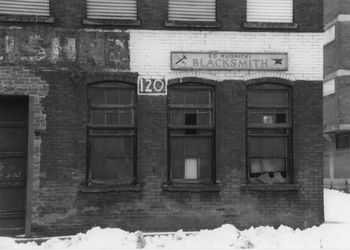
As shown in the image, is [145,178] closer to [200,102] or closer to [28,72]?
[200,102]

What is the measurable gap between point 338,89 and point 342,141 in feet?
11.2

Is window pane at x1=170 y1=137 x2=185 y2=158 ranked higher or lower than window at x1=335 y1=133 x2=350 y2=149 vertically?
lower

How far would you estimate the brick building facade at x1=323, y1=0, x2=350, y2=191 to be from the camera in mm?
24656

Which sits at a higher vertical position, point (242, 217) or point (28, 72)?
point (28, 72)

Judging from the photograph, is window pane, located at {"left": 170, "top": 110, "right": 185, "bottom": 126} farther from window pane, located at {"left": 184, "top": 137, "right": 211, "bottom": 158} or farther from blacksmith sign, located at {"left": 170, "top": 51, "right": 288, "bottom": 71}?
blacksmith sign, located at {"left": 170, "top": 51, "right": 288, "bottom": 71}

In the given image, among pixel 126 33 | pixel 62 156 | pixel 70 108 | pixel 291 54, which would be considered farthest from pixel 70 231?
pixel 291 54

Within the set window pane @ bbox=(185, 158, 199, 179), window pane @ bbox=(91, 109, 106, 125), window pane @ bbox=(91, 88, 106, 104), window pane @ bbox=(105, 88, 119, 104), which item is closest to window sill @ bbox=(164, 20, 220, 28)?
window pane @ bbox=(105, 88, 119, 104)

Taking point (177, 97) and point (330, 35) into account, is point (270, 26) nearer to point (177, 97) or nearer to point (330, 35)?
point (177, 97)

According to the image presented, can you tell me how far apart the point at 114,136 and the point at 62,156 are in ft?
3.62

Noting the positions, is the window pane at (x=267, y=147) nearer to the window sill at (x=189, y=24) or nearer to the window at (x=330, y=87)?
the window sill at (x=189, y=24)

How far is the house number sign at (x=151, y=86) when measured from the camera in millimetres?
10633

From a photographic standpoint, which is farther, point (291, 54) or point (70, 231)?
point (291, 54)

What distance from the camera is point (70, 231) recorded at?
1022 centimetres

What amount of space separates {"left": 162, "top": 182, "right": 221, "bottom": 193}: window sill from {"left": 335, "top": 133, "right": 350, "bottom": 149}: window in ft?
57.4
